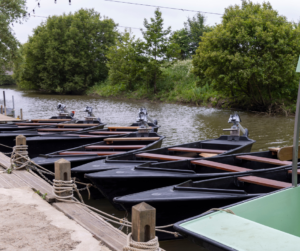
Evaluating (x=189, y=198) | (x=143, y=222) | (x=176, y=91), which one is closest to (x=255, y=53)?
A: (x=176, y=91)

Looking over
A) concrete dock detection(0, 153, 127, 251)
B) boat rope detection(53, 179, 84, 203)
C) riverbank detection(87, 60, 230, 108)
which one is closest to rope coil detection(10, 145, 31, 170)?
concrete dock detection(0, 153, 127, 251)

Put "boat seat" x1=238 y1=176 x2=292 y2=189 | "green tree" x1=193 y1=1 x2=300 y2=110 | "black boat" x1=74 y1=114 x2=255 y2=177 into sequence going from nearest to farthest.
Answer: "boat seat" x1=238 y1=176 x2=292 y2=189
"black boat" x1=74 y1=114 x2=255 y2=177
"green tree" x1=193 y1=1 x2=300 y2=110

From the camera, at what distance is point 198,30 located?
139 feet

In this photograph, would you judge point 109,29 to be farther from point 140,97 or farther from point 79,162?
point 79,162

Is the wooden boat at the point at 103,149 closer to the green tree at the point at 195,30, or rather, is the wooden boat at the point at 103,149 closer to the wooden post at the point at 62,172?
the wooden post at the point at 62,172

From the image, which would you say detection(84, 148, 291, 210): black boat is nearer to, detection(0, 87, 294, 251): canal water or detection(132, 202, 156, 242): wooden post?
detection(132, 202, 156, 242): wooden post

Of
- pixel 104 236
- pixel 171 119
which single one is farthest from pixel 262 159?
pixel 171 119

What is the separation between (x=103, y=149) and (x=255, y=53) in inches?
620

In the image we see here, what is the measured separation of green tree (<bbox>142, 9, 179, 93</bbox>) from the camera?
32.1 m

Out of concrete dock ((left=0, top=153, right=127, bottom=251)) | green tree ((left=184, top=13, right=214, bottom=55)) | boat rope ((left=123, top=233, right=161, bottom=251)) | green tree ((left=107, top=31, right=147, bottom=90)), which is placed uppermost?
green tree ((left=184, top=13, right=214, bottom=55))

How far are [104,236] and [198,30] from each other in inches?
1640

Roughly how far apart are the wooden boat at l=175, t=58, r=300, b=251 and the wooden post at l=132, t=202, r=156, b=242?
23 centimetres

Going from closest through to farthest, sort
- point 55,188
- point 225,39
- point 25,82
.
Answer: point 55,188
point 225,39
point 25,82

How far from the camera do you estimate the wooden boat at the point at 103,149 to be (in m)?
6.45
